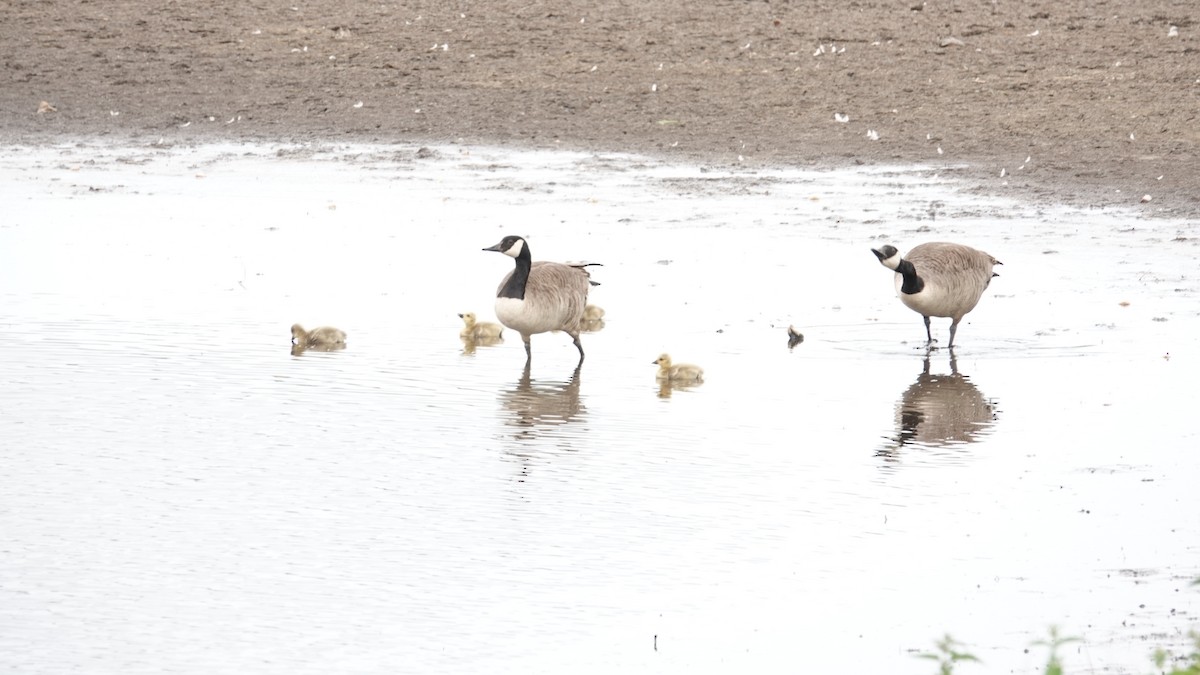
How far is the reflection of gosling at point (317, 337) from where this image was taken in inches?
431

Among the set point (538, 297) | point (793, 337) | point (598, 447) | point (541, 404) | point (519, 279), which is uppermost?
point (519, 279)

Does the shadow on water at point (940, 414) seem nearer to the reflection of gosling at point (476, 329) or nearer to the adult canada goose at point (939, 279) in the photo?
the adult canada goose at point (939, 279)

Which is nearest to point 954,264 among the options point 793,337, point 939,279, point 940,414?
point 939,279

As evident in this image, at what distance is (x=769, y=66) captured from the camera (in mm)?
21391

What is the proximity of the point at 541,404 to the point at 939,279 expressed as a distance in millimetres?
2751

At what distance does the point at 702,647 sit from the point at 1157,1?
61.9 feet

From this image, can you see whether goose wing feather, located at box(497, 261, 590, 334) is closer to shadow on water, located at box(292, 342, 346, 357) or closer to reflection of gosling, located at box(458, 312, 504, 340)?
reflection of gosling, located at box(458, 312, 504, 340)

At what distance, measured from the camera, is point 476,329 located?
1155cm

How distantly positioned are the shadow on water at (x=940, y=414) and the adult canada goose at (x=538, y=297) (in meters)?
2.09

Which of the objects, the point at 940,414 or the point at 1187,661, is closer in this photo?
the point at 1187,661

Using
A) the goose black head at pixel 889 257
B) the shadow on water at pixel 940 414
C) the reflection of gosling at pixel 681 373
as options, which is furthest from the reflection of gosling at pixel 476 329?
the shadow on water at pixel 940 414

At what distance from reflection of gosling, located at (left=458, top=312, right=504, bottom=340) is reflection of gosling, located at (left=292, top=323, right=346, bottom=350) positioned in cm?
82

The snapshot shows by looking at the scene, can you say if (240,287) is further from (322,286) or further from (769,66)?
(769,66)

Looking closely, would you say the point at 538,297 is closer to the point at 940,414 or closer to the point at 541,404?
the point at 541,404
